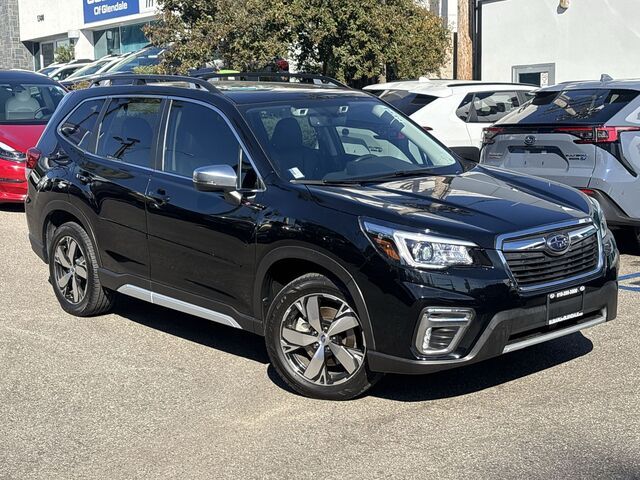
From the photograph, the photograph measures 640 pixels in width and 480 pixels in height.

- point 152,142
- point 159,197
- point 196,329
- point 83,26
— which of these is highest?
point 83,26

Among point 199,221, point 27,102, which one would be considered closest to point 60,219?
point 199,221

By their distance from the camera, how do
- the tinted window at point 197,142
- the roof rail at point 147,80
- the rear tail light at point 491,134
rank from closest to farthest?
the tinted window at point 197,142 → the roof rail at point 147,80 → the rear tail light at point 491,134

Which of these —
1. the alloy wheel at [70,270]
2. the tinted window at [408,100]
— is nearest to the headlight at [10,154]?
the tinted window at [408,100]

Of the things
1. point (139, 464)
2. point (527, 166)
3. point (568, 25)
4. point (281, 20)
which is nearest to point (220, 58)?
point (281, 20)

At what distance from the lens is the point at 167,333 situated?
6855 millimetres

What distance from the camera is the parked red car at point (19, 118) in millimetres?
12242

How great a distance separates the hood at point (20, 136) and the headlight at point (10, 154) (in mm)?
58

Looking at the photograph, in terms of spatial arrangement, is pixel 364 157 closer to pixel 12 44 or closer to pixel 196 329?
pixel 196 329

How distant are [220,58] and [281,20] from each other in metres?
1.83

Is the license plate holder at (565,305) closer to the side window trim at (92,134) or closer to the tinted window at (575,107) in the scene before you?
the tinted window at (575,107)

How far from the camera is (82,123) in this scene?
727 centimetres

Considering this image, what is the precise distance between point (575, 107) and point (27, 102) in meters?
8.24

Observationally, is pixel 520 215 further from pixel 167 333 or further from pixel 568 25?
pixel 568 25

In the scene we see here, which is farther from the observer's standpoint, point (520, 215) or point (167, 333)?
point (167, 333)
